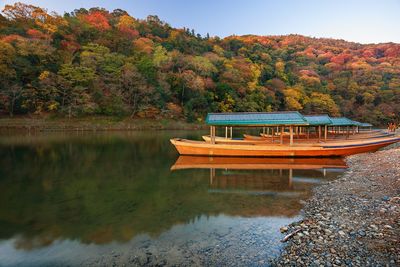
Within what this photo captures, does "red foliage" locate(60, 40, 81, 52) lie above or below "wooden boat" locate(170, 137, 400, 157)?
above

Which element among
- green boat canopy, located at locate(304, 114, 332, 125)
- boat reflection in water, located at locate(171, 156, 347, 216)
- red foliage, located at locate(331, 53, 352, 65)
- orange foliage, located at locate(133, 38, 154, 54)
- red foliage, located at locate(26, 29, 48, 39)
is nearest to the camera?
boat reflection in water, located at locate(171, 156, 347, 216)

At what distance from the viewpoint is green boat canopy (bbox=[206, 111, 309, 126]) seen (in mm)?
19620

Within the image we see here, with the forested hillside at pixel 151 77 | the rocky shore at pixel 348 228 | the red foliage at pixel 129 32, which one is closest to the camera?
the rocky shore at pixel 348 228

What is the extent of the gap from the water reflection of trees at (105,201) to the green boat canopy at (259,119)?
5.62 meters

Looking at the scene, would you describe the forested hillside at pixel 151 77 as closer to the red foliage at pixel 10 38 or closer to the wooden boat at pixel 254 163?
the red foliage at pixel 10 38

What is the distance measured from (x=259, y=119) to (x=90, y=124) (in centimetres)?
3539

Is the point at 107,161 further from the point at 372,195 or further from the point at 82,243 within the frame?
the point at 372,195

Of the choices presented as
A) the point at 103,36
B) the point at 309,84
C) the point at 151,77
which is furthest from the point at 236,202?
the point at 309,84

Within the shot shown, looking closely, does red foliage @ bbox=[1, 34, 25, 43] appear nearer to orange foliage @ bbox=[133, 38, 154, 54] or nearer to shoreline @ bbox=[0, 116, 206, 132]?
shoreline @ bbox=[0, 116, 206, 132]

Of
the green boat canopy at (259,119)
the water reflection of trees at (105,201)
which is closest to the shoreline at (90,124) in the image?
the water reflection of trees at (105,201)

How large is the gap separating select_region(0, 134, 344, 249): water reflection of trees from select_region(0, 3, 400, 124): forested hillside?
1260 inches

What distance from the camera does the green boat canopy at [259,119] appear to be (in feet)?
64.4

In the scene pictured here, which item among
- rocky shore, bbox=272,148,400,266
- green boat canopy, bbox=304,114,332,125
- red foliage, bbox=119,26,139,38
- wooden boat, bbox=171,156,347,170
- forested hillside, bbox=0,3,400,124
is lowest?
wooden boat, bbox=171,156,347,170

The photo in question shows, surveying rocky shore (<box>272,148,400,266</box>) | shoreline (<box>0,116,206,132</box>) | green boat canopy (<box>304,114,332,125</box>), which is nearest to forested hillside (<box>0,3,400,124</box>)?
shoreline (<box>0,116,206,132</box>)
